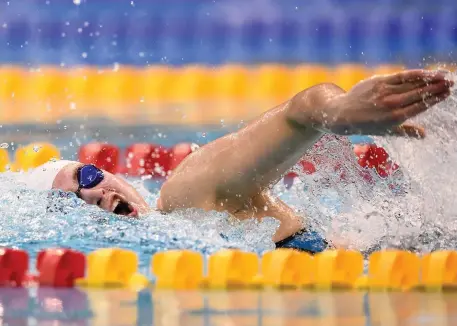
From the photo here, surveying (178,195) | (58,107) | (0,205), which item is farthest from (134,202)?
(58,107)

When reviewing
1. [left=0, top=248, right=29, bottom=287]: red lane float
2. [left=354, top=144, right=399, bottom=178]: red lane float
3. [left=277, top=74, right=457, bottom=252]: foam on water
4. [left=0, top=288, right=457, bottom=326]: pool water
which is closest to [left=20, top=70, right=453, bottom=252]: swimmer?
[left=277, top=74, right=457, bottom=252]: foam on water

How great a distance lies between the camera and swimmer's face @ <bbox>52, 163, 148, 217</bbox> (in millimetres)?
3496

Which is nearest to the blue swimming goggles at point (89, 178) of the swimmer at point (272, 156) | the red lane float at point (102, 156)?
the swimmer at point (272, 156)

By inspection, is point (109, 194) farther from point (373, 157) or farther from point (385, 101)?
point (373, 157)

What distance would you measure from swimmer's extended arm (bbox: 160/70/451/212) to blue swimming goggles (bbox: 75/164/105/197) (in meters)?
0.36

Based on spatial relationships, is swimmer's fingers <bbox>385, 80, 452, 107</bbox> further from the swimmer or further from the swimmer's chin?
the swimmer's chin

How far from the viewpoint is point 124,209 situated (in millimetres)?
3510

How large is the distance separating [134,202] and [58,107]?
4470 millimetres

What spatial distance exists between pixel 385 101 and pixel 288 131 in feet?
1.39

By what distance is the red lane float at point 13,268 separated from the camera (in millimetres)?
2818

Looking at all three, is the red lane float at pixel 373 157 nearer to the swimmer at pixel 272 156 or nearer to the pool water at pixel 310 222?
the pool water at pixel 310 222

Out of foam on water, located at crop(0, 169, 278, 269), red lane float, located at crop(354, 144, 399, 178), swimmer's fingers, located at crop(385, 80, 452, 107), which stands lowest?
foam on water, located at crop(0, 169, 278, 269)

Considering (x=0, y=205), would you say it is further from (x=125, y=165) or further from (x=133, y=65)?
(x=133, y=65)

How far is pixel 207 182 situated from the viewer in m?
3.07
